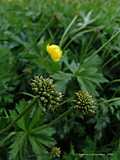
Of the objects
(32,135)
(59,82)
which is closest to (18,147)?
(32,135)

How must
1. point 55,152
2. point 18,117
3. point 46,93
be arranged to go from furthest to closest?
point 55,152, point 18,117, point 46,93

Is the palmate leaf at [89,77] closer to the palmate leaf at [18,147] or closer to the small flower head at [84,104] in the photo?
the small flower head at [84,104]

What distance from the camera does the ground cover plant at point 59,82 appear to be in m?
2.08

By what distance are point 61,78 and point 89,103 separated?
0.28 meters

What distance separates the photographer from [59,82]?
229 centimetres

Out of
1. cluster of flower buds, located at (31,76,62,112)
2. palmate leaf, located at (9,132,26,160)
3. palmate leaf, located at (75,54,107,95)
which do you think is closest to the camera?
cluster of flower buds, located at (31,76,62,112)

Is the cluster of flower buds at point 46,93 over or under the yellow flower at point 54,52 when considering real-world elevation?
under

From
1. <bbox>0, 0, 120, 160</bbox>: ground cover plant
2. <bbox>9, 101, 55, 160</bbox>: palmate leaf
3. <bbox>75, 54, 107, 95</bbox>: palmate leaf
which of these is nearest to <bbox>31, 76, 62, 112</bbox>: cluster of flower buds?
<bbox>0, 0, 120, 160</bbox>: ground cover plant

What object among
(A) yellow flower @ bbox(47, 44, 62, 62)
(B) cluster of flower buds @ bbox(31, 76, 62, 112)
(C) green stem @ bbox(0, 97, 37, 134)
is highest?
(A) yellow flower @ bbox(47, 44, 62, 62)

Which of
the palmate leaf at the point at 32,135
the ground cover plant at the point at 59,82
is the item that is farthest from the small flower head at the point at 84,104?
the palmate leaf at the point at 32,135

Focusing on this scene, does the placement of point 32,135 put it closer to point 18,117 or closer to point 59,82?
point 18,117

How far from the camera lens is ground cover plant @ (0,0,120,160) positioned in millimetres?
2082

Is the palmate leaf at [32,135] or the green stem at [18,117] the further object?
the palmate leaf at [32,135]

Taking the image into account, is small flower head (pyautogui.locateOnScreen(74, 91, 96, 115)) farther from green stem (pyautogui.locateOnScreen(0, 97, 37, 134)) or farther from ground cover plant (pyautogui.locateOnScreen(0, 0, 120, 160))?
green stem (pyautogui.locateOnScreen(0, 97, 37, 134))
